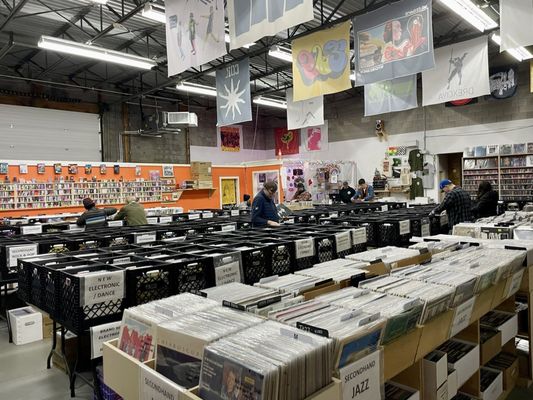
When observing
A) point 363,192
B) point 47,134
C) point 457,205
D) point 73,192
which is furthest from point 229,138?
point 457,205

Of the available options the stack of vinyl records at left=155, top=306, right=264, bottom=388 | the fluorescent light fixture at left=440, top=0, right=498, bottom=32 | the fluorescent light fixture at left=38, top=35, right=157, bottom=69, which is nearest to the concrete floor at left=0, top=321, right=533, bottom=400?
the stack of vinyl records at left=155, top=306, right=264, bottom=388

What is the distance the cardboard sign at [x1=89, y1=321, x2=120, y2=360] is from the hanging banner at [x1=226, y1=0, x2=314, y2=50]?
3990mm

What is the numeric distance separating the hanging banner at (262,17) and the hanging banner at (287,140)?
13547 millimetres

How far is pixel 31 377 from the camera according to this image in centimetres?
358

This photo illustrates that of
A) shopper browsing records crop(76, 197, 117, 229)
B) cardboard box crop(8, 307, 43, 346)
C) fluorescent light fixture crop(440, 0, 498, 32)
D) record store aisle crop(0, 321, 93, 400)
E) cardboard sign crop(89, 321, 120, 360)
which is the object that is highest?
fluorescent light fixture crop(440, 0, 498, 32)

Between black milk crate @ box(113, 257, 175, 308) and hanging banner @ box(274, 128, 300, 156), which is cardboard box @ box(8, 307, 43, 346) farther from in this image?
hanging banner @ box(274, 128, 300, 156)

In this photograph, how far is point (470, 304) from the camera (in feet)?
7.04

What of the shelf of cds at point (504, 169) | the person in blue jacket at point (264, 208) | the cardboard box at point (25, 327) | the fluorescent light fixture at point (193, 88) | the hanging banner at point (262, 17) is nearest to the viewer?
the cardboard box at point (25, 327)

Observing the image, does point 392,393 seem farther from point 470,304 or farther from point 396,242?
point 396,242

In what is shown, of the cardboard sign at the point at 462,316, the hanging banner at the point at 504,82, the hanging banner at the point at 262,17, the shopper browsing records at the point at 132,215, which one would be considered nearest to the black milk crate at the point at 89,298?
the cardboard sign at the point at 462,316

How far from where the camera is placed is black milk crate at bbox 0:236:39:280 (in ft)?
13.6

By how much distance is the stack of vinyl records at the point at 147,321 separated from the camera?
1.55 metres

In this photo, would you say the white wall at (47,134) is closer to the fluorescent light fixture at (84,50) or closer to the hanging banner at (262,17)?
the fluorescent light fixture at (84,50)

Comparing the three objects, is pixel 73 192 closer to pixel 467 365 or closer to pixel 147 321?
pixel 147 321
